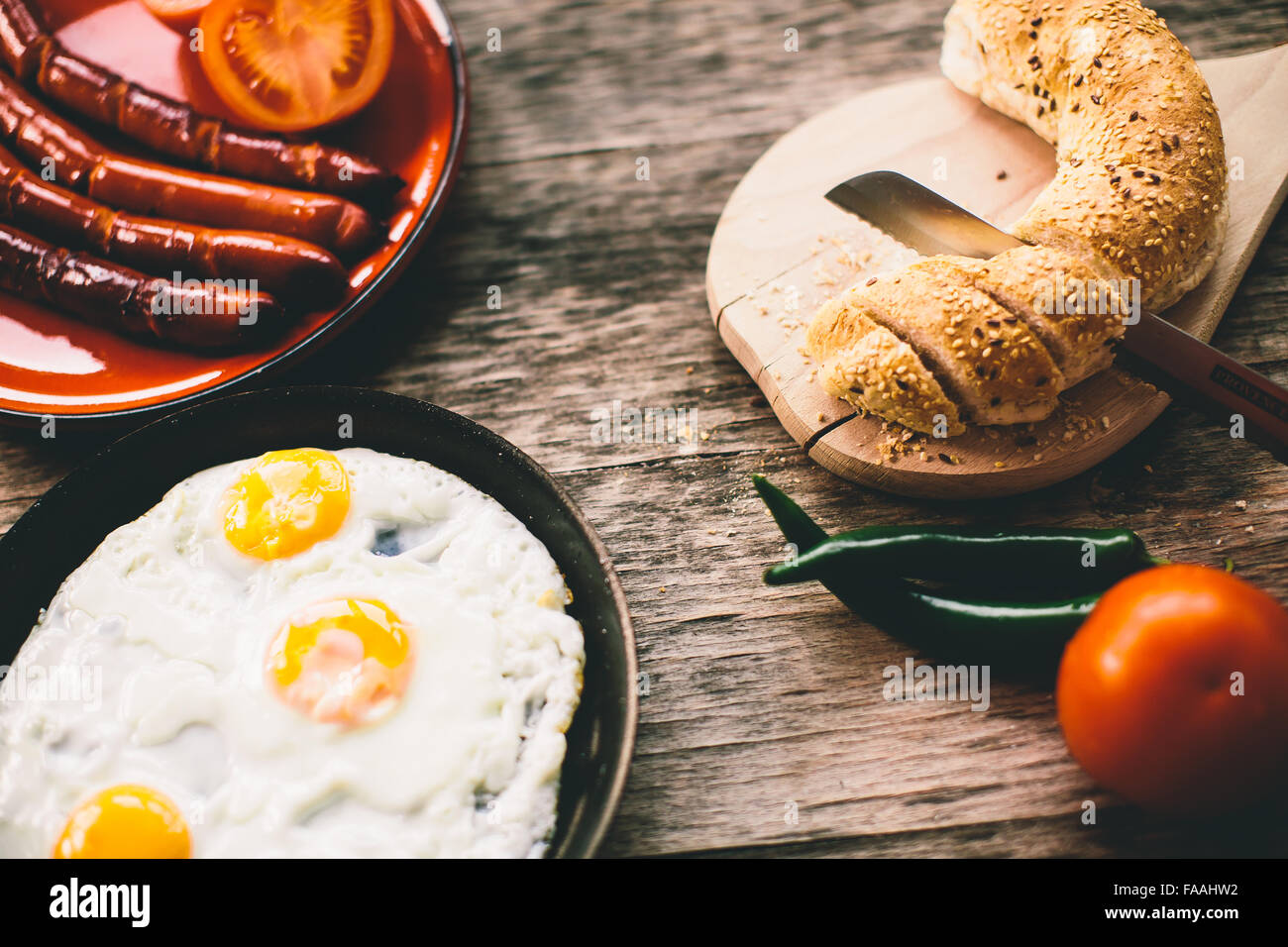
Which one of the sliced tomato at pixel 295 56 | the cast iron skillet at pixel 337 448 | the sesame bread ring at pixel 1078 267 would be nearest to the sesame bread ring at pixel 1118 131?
the sesame bread ring at pixel 1078 267

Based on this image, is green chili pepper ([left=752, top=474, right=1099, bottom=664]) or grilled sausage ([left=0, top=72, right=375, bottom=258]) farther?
grilled sausage ([left=0, top=72, right=375, bottom=258])

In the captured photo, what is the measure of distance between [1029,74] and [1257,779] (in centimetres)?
191

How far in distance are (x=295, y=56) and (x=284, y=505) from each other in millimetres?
1383

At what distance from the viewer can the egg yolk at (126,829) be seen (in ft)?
5.56

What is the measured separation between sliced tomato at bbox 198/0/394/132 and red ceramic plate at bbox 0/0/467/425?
0.13m

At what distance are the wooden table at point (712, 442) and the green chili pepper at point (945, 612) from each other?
117 millimetres

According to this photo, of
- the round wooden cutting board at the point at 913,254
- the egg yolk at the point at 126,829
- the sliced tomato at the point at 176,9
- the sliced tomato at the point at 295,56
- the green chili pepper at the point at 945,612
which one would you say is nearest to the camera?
the egg yolk at the point at 126,829

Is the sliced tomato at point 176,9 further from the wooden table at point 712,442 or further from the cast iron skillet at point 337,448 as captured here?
the cast iron skillet at point 337,448

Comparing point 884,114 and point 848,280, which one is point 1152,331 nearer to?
point 848,280

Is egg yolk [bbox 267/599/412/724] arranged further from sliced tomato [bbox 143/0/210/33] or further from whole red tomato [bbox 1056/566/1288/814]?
sliced tomato [bbox 143/0/210/33]

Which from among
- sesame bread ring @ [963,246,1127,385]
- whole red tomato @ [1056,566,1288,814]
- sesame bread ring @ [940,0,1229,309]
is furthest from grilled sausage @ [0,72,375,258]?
whole red tomato @ [1056,566,1288,814]

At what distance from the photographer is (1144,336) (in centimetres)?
208

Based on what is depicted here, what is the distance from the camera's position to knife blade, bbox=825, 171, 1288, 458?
198 cm

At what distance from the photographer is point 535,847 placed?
1751 mm
